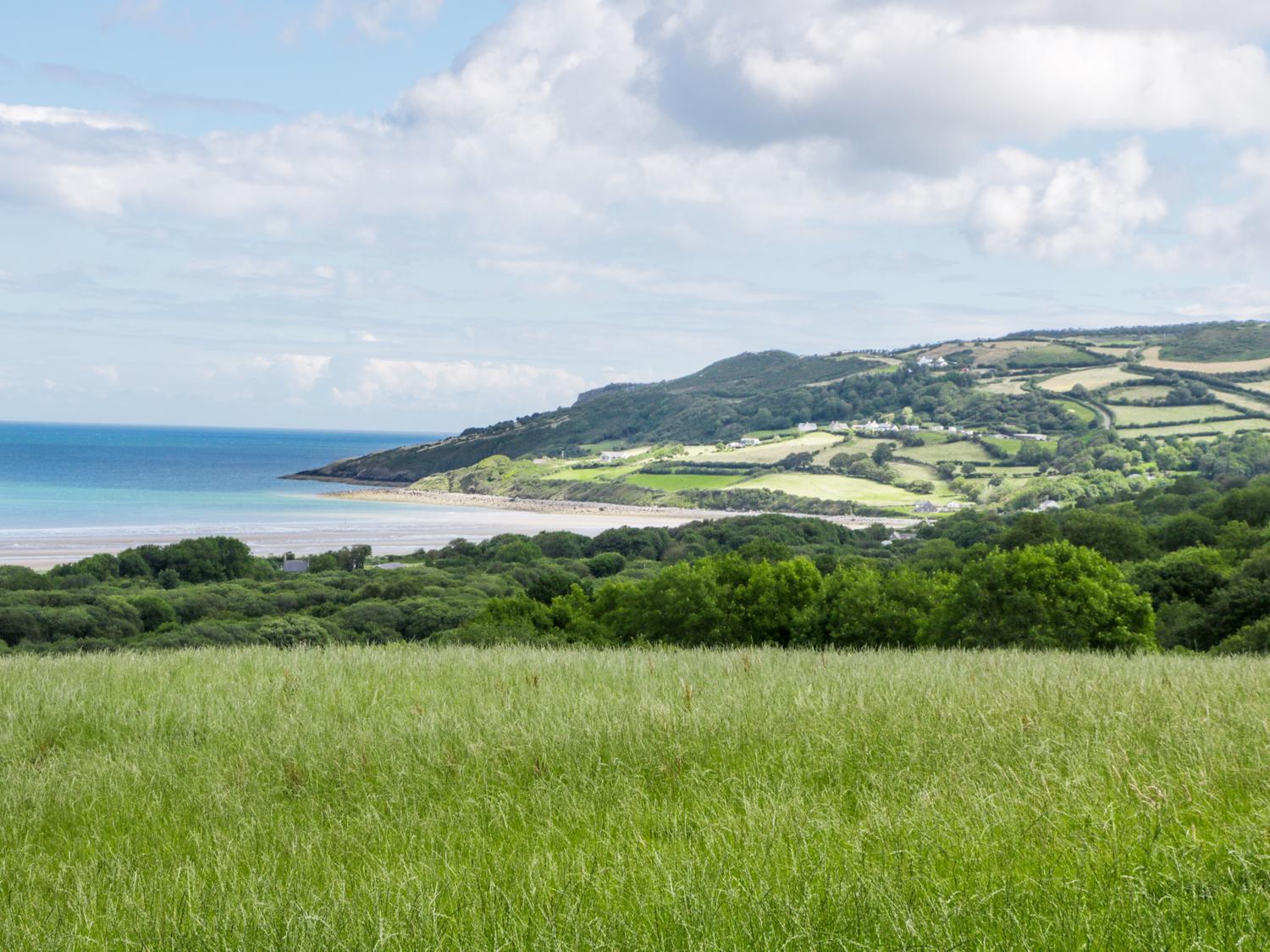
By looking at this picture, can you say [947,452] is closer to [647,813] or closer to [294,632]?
[294,632]

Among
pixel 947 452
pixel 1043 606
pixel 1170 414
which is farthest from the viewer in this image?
pixel 947 452

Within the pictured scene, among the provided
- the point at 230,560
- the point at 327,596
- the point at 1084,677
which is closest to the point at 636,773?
the point at 1084,677

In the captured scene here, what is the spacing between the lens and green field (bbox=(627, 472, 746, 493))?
174750 millimetres

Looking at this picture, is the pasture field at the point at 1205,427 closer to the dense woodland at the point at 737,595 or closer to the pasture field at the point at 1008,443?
the pasture field at the point at 1008,443

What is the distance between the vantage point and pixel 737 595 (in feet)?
107

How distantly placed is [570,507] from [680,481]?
20.7 meters

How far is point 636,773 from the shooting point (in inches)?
240

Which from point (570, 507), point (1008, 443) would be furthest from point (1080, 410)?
point (570, 507)

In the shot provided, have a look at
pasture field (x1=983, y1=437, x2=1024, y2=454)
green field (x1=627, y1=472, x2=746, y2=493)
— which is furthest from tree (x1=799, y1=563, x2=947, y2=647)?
pasture field (x1=983, y1=437, x2=1024, y2=454)

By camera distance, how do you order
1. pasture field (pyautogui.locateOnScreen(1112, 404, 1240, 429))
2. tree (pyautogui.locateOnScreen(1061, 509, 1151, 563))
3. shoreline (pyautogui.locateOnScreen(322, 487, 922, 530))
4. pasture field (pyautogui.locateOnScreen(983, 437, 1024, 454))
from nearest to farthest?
tree (pyautogui.locateOnScreen(1061, 509, 1151, 563)) → shoreline (pyautogui.locateOnScreen(322, 487, 922, 530)) → pasture field (pyautogui.locateOnScreen(1112, 404, 1240, 429)) → pasture field (pyautogui.locateOnScreen(983, 437, 1024, 454))

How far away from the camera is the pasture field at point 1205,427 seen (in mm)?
159375

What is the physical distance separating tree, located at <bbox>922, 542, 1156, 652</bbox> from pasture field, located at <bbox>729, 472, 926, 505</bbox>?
12367cm

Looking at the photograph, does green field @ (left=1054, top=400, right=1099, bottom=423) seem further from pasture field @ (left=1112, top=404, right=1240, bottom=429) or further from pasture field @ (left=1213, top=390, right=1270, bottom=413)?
pasture field @ (left=1213, top=390, right=1270, bottom=413)

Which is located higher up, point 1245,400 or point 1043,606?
point 1043,606
